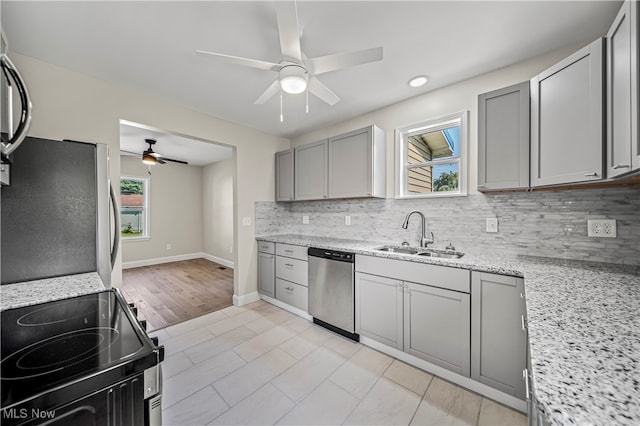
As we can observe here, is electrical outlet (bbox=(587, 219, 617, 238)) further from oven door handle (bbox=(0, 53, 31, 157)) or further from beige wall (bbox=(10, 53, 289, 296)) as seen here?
beige wall (bbox=(10, 53, 289, 296))

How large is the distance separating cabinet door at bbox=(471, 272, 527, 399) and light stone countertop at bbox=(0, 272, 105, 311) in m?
2.23

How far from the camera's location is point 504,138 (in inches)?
71.8

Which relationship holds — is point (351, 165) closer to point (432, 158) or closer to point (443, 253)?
point (432, 158)

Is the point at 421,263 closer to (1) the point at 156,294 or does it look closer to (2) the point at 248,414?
(2) the point at 248,414

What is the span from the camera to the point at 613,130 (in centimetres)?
123

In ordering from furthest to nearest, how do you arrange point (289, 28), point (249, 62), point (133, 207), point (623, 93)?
point (133, 207) → point (249, 62) → point (289, 28) → point (623, 93)

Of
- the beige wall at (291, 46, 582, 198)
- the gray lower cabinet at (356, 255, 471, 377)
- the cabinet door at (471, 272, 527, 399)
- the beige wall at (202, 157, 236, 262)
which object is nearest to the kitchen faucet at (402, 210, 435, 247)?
the beige wall at (291, 46, 582, 198)

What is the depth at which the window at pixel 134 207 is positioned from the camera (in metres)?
5.45

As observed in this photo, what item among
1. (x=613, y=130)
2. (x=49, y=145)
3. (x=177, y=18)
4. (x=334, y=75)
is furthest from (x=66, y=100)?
(x=613, y=130)

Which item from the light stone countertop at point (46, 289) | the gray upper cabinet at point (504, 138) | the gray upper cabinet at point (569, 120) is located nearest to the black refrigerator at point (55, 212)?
the light stone countertop at point (46, 289)

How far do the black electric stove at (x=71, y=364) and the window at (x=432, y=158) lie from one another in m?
2.50

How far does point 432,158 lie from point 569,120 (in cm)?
119

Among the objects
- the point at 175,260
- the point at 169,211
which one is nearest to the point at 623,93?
the point at 169,211

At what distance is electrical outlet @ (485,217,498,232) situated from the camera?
2094 mm
